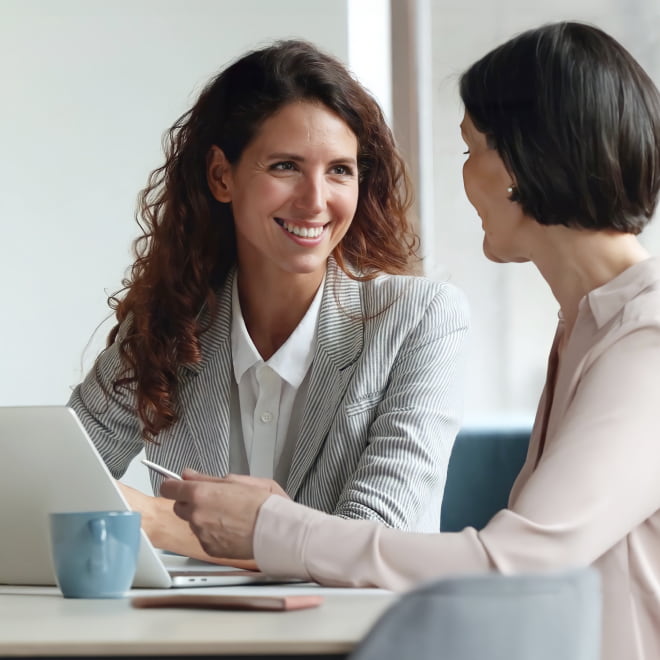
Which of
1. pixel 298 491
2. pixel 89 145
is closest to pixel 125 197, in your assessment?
pixel 89 145

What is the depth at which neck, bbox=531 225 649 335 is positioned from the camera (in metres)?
1.36

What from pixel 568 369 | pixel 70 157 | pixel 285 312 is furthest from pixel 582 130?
pixel 70 157

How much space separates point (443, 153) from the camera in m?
3.63

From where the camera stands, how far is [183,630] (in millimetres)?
819

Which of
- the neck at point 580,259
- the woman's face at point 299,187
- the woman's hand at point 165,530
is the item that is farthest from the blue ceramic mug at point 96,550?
the woman's face at point 299,187

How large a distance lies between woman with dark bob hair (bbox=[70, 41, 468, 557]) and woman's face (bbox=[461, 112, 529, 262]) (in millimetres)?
371

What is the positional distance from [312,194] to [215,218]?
11.1 inches

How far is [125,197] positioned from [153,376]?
5.30 feet

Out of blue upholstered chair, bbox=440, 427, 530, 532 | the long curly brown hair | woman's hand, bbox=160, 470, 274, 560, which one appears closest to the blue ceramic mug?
woman's hand, bbox=160, 470, 274, 560

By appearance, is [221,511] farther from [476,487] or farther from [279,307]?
[476,487]

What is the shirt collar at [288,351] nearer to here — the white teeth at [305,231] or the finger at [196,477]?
the white teeth at [305,231]

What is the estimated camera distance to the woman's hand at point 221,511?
1176 millimetres

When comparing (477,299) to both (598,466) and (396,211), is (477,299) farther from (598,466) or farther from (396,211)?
(598,466)

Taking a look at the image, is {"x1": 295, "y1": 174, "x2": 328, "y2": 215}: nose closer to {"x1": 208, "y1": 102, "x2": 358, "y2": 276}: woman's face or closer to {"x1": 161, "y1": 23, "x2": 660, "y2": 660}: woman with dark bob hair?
A: {"x1": 208, "y1": 102, "x2": 358, "y2": 276}: woman's face
